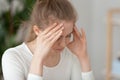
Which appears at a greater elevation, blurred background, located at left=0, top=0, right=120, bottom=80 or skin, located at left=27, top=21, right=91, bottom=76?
skin, located at left=27, top=21, right=91, bottom=76

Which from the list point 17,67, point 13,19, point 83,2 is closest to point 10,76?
point 17,67

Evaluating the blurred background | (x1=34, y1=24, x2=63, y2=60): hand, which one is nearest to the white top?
(x1=34, y1=24, x2=63, y2=60): hand

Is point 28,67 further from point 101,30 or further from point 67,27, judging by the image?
point 101,30

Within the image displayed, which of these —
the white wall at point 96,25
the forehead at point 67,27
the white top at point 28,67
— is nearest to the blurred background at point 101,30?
the white wall at point 96,25

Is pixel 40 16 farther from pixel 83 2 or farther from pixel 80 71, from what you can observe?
pixel 83 2

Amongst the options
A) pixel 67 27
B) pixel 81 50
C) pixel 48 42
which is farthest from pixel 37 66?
pixel 81 50

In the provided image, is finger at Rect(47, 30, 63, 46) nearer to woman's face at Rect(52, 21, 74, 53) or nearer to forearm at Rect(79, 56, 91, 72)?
woman's face at Rect(52, 21, 74, 53)

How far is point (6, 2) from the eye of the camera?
2.47 m

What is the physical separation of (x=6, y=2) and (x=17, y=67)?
4.02 ft

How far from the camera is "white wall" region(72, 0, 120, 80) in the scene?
10.4 feet

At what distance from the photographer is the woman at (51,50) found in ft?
4.21

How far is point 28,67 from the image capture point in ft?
4.64

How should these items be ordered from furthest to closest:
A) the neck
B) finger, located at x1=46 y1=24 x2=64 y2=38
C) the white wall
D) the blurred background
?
the white wall → the blurred background → the neck → finger, located at x1=46 y1=24 x2=64 y2=38

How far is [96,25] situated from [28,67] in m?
1.99
